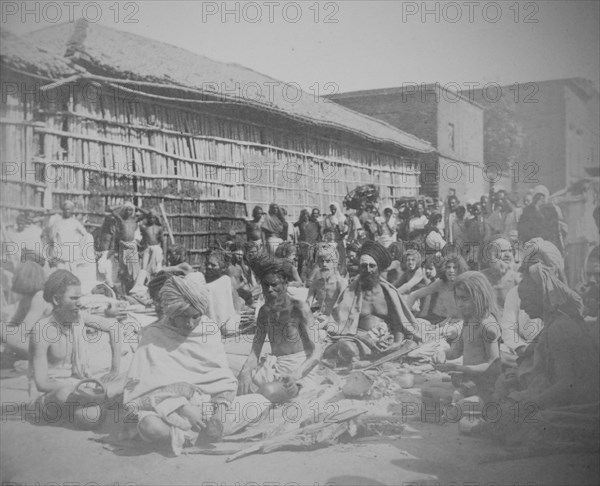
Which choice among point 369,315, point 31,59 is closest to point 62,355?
point 31,59

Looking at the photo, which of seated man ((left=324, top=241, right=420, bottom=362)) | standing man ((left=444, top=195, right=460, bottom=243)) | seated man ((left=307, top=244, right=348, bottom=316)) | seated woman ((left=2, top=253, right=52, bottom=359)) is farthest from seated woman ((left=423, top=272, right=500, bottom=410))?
seated woman ((left=2, top=253, right=52, bottom=359))

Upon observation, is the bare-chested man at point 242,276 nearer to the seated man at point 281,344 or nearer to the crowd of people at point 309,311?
the crowd of people at point 309,311

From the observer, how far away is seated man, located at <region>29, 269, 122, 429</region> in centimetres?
414

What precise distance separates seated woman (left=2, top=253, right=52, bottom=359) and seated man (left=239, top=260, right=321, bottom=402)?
5.06ft

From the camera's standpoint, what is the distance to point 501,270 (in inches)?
173

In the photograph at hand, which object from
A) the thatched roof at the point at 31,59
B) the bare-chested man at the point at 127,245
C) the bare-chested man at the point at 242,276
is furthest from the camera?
the bare-chested man at the point at 242,276

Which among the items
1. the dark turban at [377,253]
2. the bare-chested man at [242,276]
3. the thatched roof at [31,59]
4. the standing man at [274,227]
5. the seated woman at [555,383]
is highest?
the thatched roof at [31,59]

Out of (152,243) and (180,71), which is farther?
(180,71)

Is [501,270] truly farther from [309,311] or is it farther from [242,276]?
[242,276]

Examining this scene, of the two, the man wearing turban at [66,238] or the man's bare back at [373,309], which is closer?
the man wearing turban at [66,238]

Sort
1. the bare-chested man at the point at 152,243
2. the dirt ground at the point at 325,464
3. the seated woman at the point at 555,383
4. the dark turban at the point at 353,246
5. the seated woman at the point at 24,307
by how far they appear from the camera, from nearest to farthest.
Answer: the dirt ground at the point at 325,464 < the seated woman at the point at 555,383 < the seated woman at the point at 24,307 < the bare-chested man at the point at 152,243 < the dark turban at the point at 353,246

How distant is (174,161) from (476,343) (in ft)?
8.65

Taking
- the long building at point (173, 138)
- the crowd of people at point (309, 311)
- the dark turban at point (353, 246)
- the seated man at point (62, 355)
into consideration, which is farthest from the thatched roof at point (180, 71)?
the seated man at point (62, 355)

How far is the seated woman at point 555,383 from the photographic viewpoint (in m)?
3.87
